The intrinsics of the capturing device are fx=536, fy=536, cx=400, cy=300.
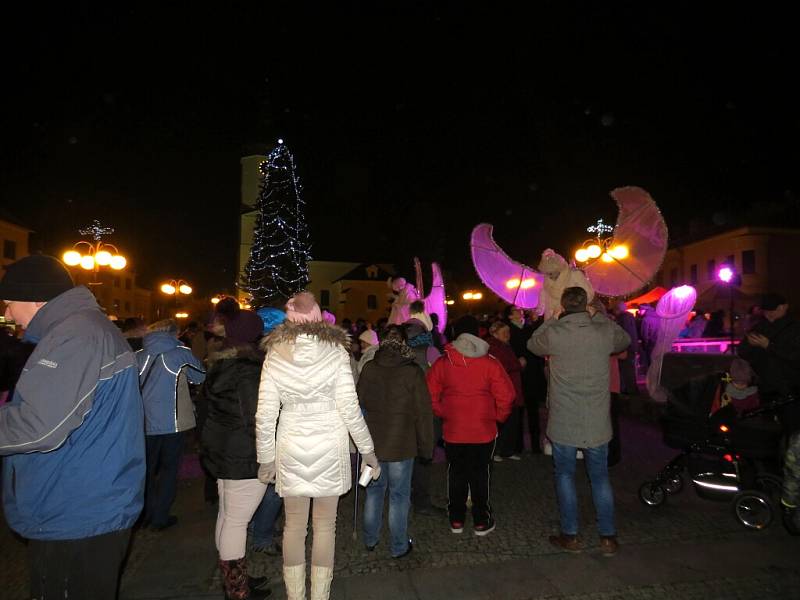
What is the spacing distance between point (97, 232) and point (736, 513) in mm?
16123

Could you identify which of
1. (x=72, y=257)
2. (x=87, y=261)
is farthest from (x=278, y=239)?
(x=72, y=257)

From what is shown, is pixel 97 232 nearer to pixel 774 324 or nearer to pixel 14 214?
pixel 774 324

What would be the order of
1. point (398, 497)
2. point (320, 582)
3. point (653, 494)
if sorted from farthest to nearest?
point (653, 494) → point (398, 497) → point (320, 582)

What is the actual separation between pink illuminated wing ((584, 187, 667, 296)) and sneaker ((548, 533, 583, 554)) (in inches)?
171

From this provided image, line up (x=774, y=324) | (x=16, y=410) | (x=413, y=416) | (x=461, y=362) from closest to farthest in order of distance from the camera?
(x=16, y=410)
(x=413, y=416)
(x=461, y=362)
(x=774, y=324)

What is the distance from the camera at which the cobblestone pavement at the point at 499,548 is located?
161 inches

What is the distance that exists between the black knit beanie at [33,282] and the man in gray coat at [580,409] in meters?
3.78

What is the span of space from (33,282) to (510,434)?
6476 millimetres

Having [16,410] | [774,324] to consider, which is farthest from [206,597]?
[774,324]

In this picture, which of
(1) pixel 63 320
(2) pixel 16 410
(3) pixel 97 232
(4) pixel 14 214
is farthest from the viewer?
(4) pixel 14 214

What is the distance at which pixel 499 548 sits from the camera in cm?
480

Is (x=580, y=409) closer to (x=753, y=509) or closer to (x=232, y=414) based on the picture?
(x=753, y=509)

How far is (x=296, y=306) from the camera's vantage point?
12.1 ft

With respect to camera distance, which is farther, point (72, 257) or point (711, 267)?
point (711, 267)
